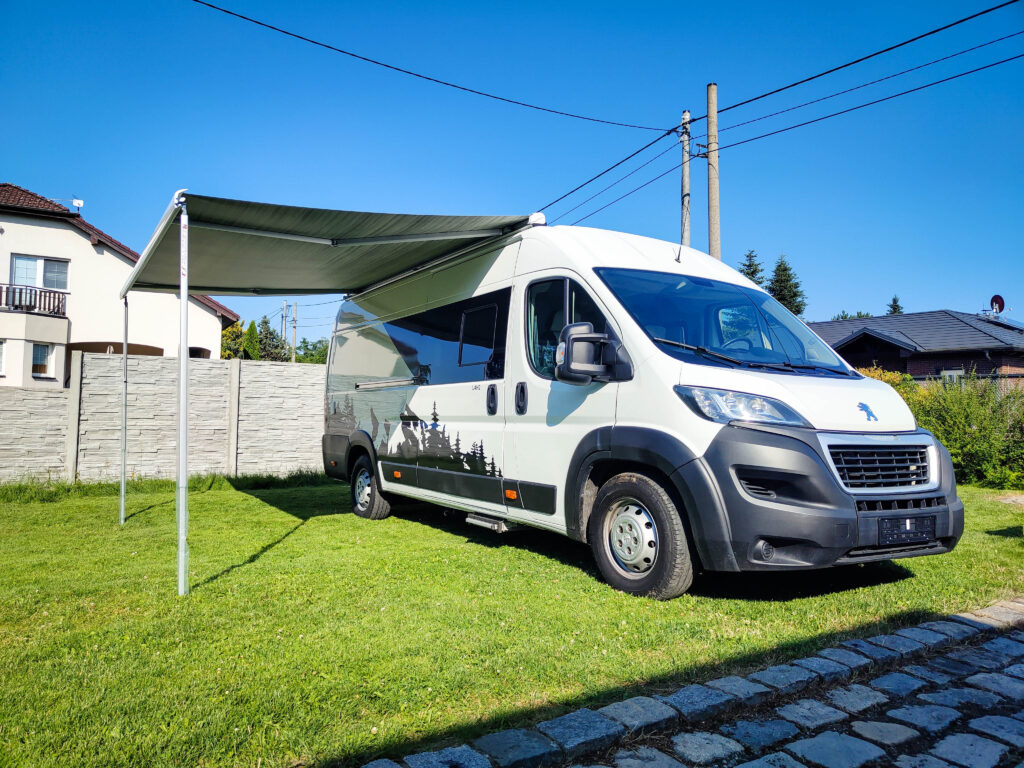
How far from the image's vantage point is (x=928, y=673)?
11.0ft

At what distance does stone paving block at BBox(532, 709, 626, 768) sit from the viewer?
2.51 metres

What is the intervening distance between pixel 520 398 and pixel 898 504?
8.74 ft

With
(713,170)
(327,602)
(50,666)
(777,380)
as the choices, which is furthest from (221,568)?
(713,170)

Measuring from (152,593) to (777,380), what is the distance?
4.23 meters

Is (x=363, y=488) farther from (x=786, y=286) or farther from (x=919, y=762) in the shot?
(x=786, y=286)

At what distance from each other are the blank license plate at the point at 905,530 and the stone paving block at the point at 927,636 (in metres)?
0.48

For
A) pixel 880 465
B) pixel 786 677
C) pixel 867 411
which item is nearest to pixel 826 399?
pixel 867 411

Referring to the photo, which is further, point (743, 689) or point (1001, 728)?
point (743, 689)

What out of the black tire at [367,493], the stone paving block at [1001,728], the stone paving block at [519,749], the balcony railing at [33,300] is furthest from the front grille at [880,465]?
the balcony railing at [33,300]

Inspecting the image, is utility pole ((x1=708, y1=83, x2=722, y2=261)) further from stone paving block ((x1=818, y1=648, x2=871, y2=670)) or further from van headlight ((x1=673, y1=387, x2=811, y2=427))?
stone paving block ((x1=818, y1=648, x2=871, y2=670))

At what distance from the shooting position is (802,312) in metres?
48.5

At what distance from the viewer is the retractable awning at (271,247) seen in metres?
4.77

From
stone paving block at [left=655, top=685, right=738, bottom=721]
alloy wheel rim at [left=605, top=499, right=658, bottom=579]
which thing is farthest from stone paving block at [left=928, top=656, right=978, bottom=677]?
alloy wheel rim at [left=605, top=499, right=658, bottom=579]

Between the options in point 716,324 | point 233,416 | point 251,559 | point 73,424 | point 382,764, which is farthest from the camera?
point 233,416
